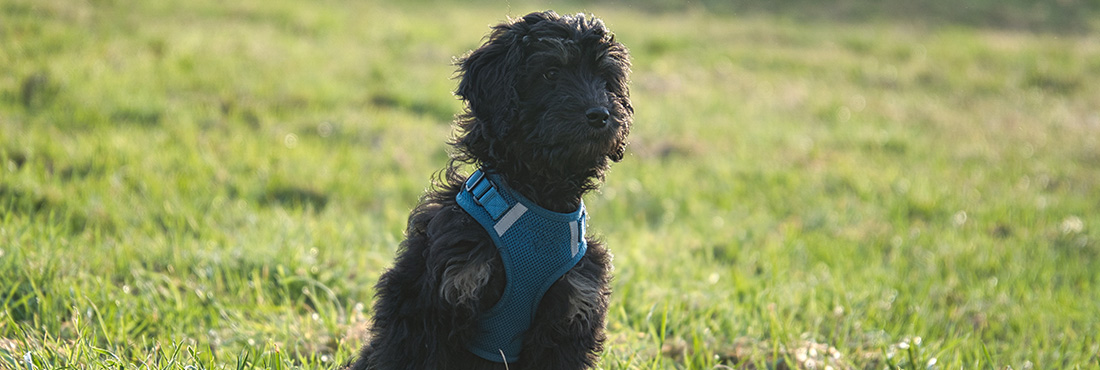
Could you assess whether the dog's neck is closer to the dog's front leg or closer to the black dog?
the black dog

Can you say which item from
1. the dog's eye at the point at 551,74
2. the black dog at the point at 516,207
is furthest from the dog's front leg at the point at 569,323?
the dog's eye at the point at 551,74

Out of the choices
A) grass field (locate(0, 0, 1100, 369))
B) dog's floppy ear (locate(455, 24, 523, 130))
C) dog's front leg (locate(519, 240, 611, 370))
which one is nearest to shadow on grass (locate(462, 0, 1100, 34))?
grass field (locate(0, 0, 1100, 369))

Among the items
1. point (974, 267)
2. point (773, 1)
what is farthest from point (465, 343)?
point (773, 1)

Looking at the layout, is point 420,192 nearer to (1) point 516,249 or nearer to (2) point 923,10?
(1) point 516,249

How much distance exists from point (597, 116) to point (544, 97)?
232mm

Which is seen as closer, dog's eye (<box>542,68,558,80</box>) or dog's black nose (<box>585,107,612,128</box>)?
dog's black nose (<box>585,107,612,128</box>)

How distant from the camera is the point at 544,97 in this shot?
3.14 metres

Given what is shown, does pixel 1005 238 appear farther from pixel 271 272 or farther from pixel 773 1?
pixel 773 1

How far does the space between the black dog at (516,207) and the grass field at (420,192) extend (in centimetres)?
41

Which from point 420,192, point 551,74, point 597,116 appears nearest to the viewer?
point 597,116

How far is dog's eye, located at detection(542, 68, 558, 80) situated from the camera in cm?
319

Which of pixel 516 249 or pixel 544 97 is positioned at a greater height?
pixel 544 97

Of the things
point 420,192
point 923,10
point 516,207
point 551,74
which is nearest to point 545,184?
point 516,207

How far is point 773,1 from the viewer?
99.8ft
